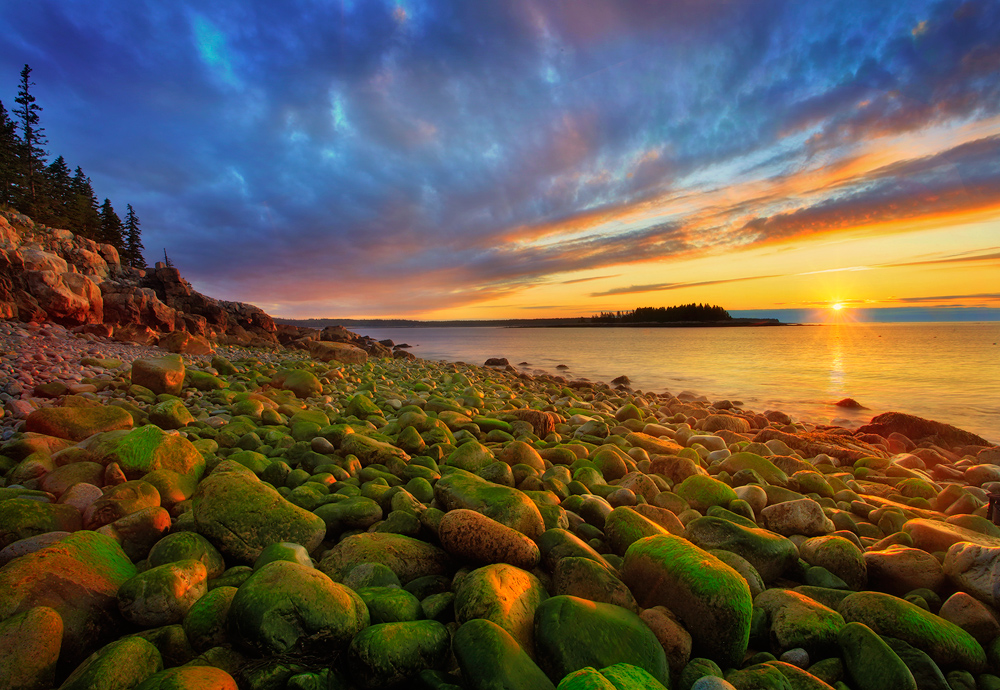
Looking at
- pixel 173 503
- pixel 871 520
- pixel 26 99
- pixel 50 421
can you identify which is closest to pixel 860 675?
pixel 871 520

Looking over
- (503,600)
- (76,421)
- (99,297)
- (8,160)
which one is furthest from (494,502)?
(8,160)

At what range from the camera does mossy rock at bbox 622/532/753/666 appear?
80.0 inches

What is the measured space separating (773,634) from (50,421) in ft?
18.9

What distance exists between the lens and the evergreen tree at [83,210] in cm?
4128

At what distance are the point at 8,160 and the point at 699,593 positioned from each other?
5708cm

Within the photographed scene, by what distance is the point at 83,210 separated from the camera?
42.4 m

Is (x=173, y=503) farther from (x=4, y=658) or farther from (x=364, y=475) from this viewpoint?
(x=4, y=658)

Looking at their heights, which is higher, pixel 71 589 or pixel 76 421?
pixel 76 421

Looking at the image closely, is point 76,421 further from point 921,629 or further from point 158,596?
point 921,629

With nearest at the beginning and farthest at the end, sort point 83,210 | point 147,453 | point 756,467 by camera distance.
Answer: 1. point 147,453
2. point 756,467
3. point 83,210

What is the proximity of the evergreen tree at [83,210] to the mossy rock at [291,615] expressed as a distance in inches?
2151

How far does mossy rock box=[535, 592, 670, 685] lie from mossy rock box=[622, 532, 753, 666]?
0.92 ft

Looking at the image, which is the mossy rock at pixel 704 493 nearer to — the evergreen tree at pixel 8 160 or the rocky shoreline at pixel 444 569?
the rocky shoreline at pixel 444 569

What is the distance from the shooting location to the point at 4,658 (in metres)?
1.56
